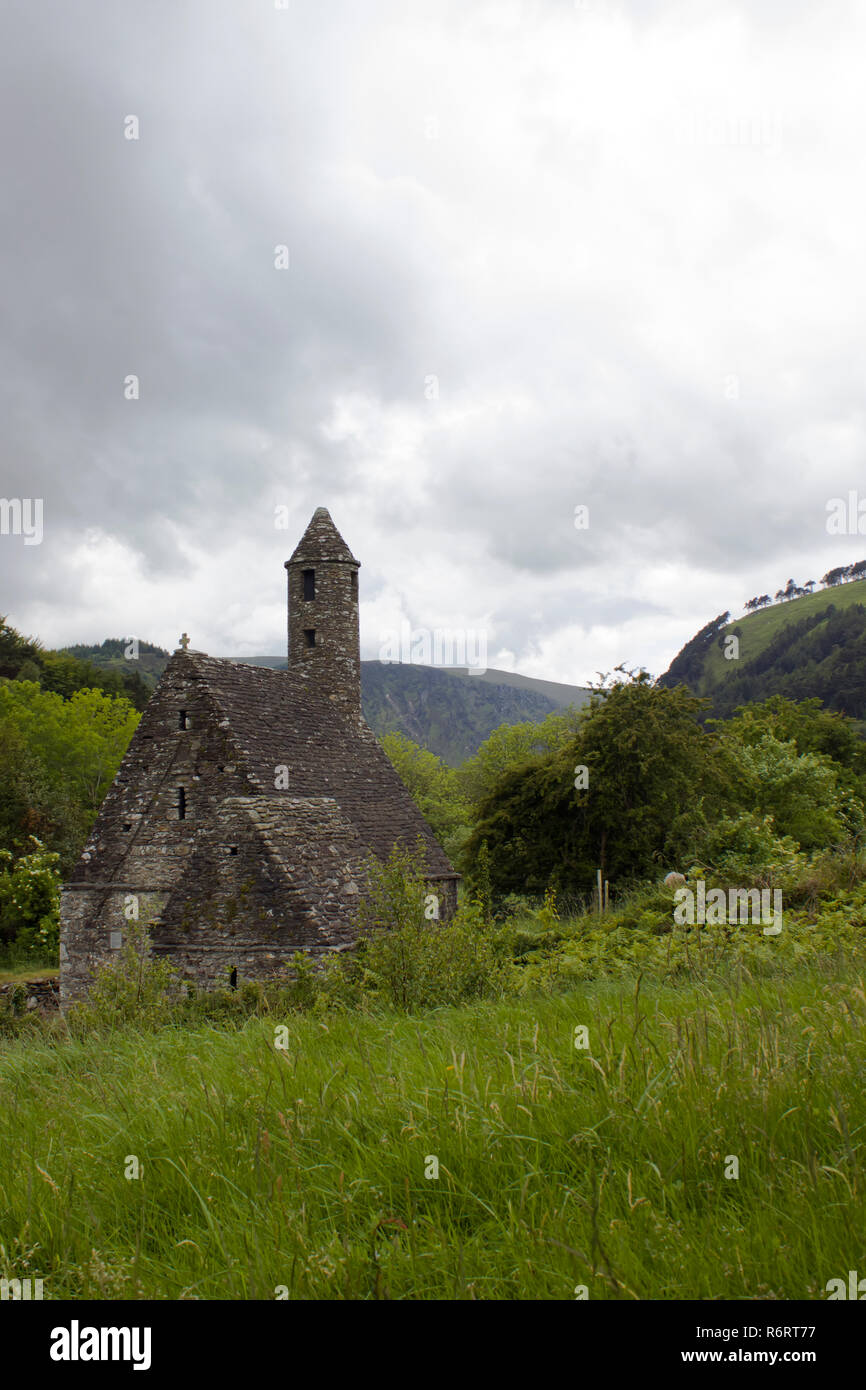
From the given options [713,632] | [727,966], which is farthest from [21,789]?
[713,632]

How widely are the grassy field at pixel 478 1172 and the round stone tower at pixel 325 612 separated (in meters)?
23.4

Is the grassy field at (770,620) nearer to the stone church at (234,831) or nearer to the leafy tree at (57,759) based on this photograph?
the leafy tree at (57,759)

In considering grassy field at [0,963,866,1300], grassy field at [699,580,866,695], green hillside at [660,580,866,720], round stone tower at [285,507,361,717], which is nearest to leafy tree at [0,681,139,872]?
round stone tower at [285,507,361,717]

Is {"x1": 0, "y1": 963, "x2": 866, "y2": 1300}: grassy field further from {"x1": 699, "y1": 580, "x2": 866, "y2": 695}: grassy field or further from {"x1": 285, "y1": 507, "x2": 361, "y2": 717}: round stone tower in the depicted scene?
{"x1": 699, "y1": 580, "x2": 866, "y2": 695}: grassy field

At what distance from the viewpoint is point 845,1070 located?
3018 mm

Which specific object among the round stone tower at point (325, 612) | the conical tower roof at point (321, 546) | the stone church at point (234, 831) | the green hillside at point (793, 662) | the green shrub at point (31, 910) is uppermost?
the green hillside at point (793, 662)

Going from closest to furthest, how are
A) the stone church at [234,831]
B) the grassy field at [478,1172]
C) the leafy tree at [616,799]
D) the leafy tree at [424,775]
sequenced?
the grassy field at [478,1172] < the stone church at [234,831] < the leafy tree at [616,799] < the leafy tree at [424,775]

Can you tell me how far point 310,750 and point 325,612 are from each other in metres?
7.10

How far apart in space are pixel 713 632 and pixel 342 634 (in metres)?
137

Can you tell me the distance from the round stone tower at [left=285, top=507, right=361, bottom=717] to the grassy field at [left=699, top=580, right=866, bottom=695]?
→ 106 meters

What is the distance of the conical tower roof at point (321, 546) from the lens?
28250mm

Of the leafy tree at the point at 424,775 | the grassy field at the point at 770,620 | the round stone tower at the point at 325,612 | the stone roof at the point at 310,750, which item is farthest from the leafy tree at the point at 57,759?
the grassy field at the point at 770,620

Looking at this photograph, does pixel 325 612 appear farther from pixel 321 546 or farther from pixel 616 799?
pixel 616 799

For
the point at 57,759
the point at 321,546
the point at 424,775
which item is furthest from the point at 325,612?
the point at 424,775
